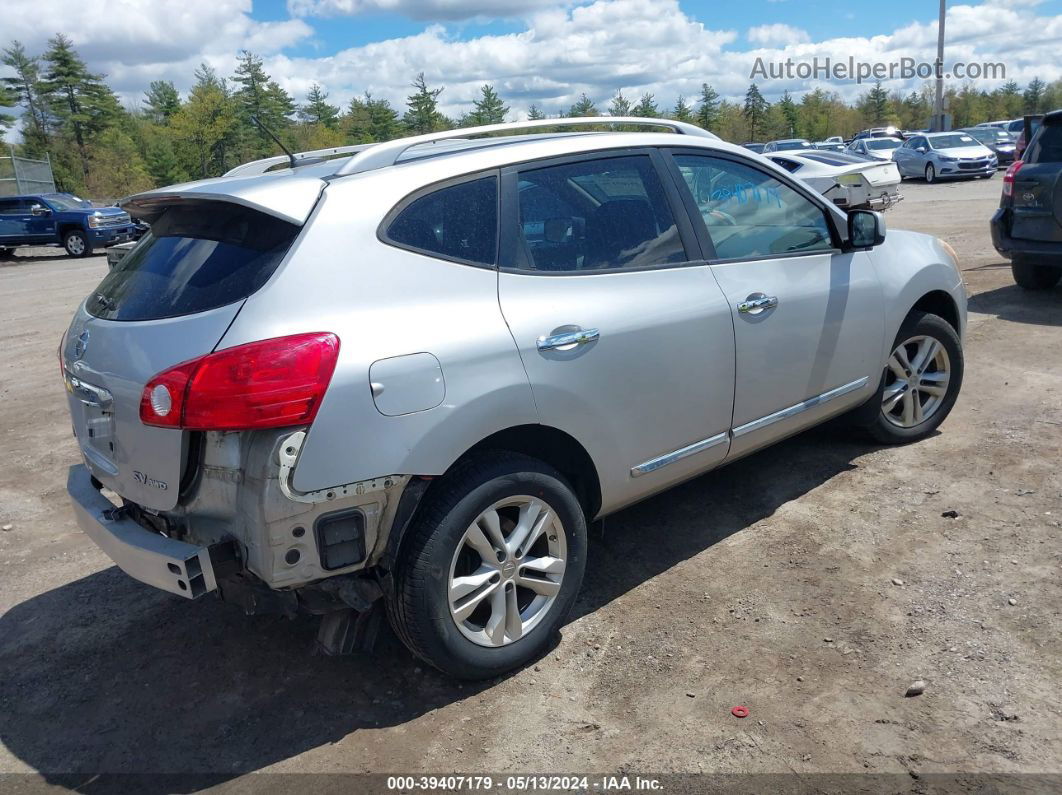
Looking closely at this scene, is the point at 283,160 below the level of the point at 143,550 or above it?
above

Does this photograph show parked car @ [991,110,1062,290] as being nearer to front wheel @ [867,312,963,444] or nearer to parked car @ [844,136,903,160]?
front wheel @ [867,312,963,444]

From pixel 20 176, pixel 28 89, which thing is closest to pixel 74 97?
pixel 28 89

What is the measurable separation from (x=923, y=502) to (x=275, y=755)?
323 cm

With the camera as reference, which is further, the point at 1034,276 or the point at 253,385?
the point at 1034,276

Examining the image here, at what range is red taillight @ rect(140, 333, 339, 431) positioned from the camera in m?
2.57

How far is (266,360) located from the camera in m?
2.59

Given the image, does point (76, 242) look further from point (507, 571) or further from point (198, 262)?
point (507, 571)

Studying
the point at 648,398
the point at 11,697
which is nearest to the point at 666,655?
the point at 648,398

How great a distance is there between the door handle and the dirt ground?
108 centimetres

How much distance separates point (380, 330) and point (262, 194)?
23.8 inches

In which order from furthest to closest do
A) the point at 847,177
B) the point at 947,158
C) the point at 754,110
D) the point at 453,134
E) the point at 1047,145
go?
the point at 754,110
the point at 947,158
the point at 847,177
the point at 1047,145
the point at 453,134

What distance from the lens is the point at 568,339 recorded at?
3174 mm

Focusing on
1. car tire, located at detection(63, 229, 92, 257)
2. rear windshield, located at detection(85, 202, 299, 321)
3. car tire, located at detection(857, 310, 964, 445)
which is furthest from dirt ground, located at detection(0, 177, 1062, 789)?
car tire, located at detection(63, 229, 92, 257)

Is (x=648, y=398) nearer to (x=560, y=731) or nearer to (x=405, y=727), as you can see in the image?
(x=560, y=731)
